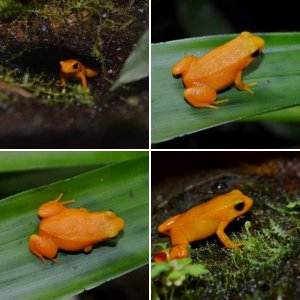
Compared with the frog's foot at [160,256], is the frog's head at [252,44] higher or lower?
higher

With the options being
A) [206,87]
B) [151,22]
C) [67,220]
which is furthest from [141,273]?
[151,22]

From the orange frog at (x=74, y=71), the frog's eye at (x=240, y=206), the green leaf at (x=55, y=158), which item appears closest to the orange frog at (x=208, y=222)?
the frog's eye at (x=240, y=206)

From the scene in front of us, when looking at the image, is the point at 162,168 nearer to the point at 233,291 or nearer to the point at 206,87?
the point at 206,87

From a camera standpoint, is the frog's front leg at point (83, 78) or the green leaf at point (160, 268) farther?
the frog's front leg at point (83, 78)

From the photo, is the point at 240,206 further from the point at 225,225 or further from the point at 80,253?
the point at 80,253

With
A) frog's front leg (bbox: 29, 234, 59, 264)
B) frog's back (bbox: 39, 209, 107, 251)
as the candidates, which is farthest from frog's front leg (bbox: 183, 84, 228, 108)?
frog's front leg (bbox: 29, 234, 59, 264)

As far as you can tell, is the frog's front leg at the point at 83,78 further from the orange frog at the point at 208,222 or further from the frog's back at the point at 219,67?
the orange frog at the point at 208,222

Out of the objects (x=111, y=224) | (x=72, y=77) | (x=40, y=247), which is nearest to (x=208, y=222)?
(x=111, y=224)

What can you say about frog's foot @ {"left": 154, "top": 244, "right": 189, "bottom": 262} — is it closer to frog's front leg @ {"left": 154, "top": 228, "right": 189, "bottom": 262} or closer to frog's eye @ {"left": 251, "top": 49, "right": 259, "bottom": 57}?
frog's front leg @ {"left": 154, "top": 228, "right": 189, "bottom": 262}
